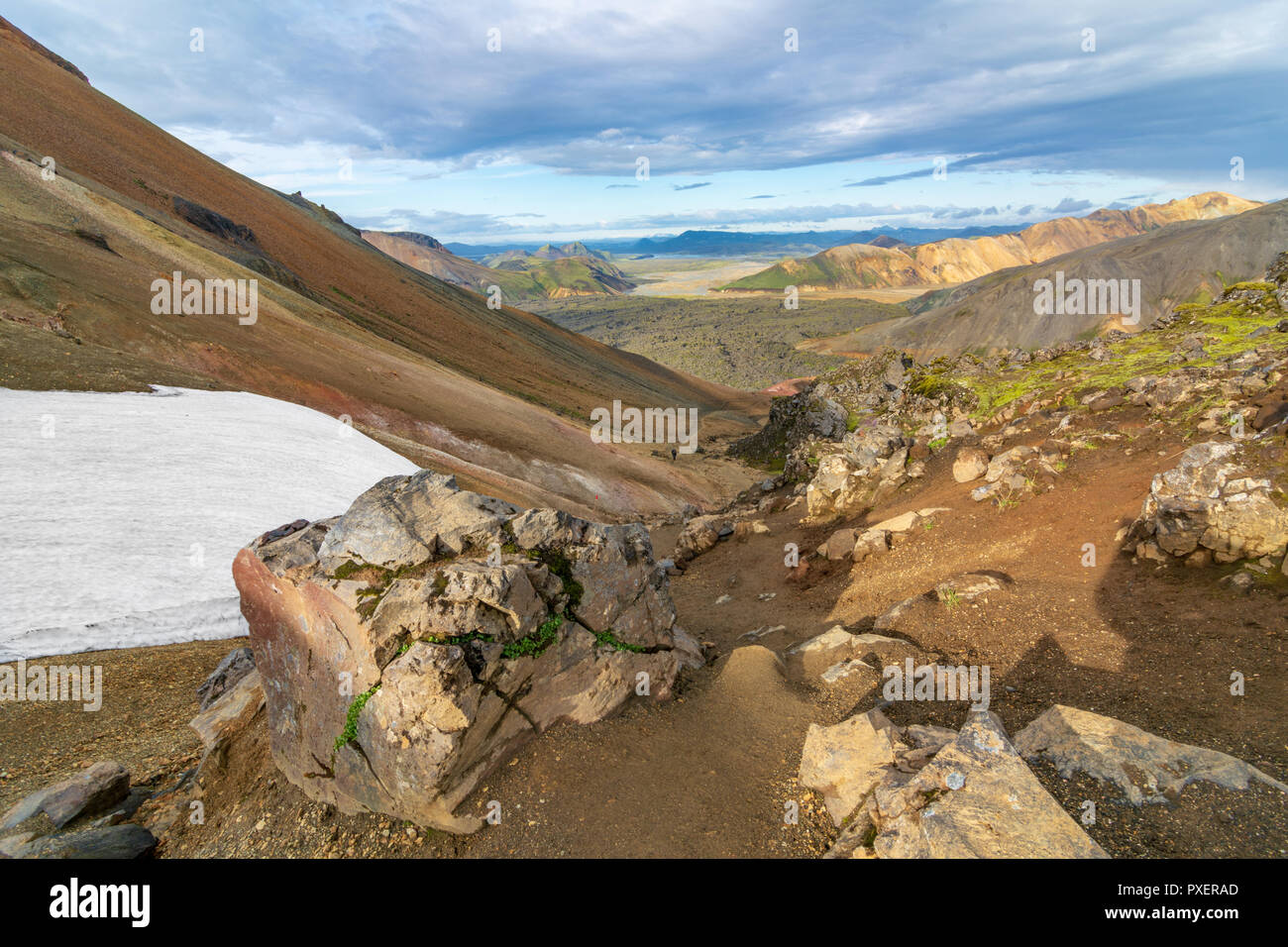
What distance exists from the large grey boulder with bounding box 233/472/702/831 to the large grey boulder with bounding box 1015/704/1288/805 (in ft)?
18.6

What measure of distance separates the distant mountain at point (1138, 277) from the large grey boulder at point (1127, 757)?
341 feet

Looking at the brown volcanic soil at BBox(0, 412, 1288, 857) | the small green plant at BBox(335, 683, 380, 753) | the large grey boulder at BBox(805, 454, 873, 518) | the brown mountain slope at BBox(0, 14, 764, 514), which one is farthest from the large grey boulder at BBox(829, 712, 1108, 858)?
the brown mountain slope at BBox(0, 14, 764, 514)

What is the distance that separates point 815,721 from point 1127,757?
408cm

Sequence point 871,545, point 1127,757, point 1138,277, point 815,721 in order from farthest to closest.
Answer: point 1138,277
point 871,545
point 815,721
point 1127,757

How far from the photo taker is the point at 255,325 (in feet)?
124

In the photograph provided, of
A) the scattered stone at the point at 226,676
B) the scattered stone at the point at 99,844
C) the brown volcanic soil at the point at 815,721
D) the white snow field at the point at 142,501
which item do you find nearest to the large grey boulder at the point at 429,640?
the brown volcanic soil at the point at 815,721

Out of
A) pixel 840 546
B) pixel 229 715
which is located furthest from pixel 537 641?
pixel 840 546

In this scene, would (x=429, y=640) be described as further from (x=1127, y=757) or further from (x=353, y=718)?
(x=1127, y=757)

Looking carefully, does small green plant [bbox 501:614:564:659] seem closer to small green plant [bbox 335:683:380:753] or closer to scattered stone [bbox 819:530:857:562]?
small green plant [bbox 335:683:380:753]

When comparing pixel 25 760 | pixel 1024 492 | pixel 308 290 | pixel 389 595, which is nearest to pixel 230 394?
pixel 25 760

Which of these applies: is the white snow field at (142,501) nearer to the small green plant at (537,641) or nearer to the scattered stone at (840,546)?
the small green plant at (537,641)

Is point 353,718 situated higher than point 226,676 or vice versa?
point 353,718

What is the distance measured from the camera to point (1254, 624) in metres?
9.42

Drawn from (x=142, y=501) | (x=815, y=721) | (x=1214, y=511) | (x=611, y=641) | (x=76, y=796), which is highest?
(x=1214, y=511)
